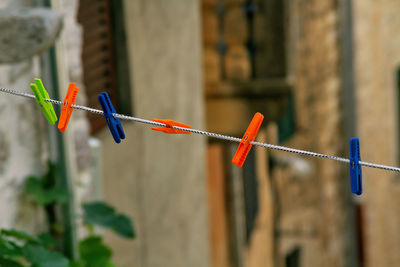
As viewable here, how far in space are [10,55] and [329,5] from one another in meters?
7.13

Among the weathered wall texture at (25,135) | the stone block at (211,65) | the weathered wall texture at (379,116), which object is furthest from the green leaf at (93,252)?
the weathered wall texture at (379,116)

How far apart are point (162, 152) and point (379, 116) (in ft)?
20.9

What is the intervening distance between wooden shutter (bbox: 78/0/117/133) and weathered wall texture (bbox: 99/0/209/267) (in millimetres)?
145

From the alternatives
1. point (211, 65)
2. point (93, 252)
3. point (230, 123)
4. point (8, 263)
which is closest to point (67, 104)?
point (8, 263)

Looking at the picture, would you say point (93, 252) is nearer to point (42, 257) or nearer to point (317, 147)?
point (42, 257)

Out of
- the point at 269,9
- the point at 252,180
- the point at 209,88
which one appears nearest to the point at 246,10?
the point at 269,9

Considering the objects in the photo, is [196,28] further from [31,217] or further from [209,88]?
[31,217]

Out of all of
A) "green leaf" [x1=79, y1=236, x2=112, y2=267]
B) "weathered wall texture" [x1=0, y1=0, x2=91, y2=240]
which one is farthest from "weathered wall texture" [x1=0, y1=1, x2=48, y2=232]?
"green leaf" [x1=79, y1=236, x2=112, y2=267]

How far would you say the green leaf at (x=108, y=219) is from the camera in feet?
11.2

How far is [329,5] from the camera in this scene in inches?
371

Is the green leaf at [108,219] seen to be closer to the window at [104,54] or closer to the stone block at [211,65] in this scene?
the window at [104,54]

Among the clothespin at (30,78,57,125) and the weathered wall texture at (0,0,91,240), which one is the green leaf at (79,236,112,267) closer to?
the weathered wall texture at (0,0,91,240)

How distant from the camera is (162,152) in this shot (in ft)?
18.0

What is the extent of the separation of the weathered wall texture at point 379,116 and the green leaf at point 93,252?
7.00m
